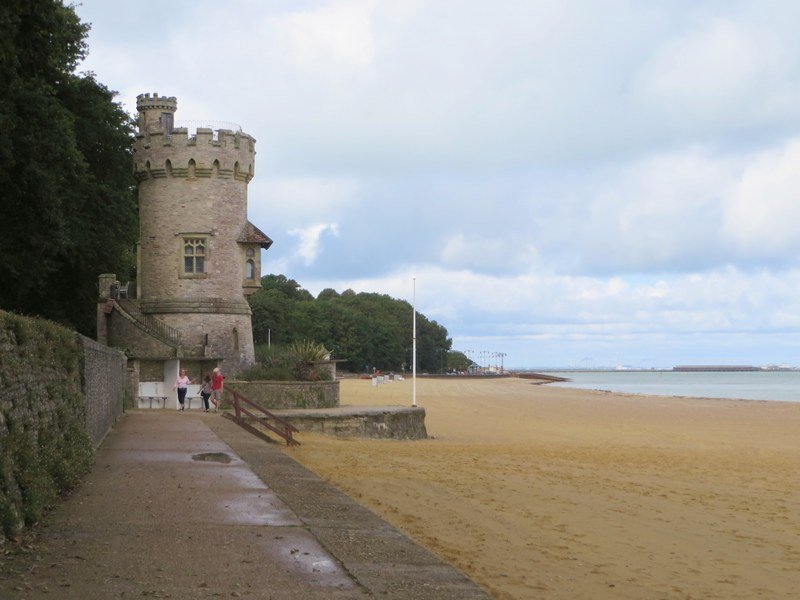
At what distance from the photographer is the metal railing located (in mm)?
34719

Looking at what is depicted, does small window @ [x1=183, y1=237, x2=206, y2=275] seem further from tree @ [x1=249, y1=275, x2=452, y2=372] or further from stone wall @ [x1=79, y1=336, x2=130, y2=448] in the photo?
tree @ [x1=249, y1=275, x2=452, y2=372]

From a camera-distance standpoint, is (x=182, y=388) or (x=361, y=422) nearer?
(x=361, y=422)

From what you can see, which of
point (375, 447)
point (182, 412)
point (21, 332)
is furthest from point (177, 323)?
point (21, 332)

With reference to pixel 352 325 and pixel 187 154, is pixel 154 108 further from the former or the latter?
pixel 352 325

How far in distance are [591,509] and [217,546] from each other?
7299 mm

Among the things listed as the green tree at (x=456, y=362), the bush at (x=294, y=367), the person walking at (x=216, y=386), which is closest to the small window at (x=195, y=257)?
the bush at (x=294, y=367)

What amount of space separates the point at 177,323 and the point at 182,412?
6.50 metres

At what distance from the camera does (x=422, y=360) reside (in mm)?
156375

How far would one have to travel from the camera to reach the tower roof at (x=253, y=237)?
36.9 m

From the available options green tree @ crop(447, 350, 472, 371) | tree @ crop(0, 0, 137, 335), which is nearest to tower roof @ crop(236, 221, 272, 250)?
tree @ crop(0, 0, 137, 335)

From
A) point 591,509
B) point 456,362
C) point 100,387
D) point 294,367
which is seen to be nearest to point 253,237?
point 294,367

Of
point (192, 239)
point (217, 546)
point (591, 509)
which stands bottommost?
Answer: point (591, 509)

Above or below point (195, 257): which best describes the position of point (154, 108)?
above

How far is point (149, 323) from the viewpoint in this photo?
117 ft
